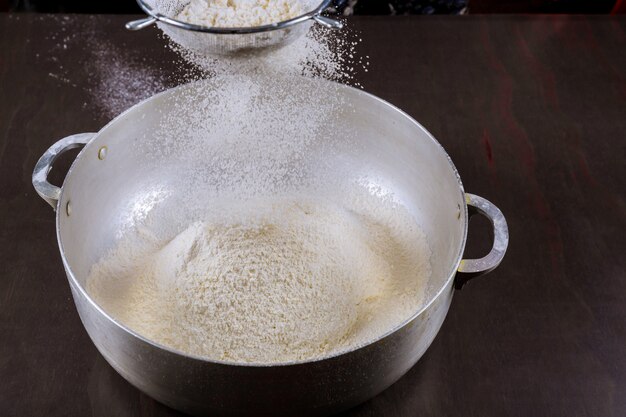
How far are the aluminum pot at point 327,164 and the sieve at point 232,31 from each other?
0.11 m

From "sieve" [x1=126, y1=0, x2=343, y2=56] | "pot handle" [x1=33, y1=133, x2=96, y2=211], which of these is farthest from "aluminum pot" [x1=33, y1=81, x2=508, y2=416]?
"sieve" [x1=126, y1=0, x2=343, y2=56]

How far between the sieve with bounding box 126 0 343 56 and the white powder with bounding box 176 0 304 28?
0.01 meters

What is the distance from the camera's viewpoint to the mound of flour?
614 mm

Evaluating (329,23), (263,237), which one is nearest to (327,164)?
(263,237)

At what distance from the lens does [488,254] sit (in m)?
0.58

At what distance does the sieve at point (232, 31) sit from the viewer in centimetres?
61

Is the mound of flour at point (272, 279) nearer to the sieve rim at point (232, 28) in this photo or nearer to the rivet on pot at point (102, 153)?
the rivet on pot at point (102, 153)

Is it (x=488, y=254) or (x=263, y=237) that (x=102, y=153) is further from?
(x=488, y=254)

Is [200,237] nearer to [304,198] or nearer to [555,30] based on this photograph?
[304,198]

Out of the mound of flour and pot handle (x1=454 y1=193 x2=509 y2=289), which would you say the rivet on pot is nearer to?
the mound of flour

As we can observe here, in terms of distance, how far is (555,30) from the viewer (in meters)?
1.06

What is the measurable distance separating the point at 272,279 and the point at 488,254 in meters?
0.21

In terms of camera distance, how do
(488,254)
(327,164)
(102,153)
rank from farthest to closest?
(327,164), (102,153), (488,254)

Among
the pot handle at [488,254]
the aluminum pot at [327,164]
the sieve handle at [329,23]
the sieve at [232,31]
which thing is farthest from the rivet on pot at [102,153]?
the pot handle at [488,254]
